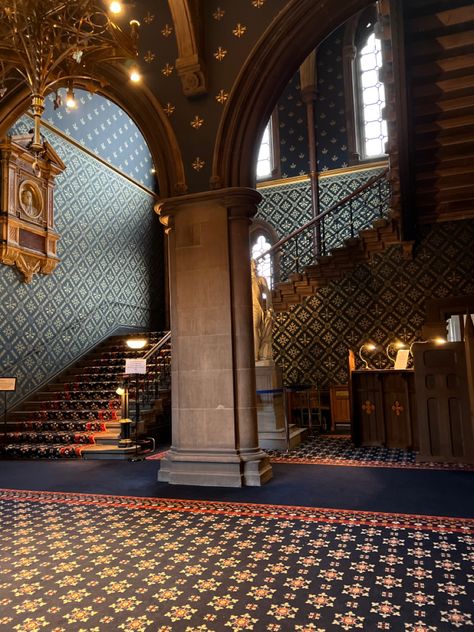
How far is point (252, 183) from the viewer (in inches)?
233

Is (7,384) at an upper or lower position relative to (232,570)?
upper

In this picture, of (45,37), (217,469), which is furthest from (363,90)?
(217,469)

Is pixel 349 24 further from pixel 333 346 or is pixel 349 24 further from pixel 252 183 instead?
pixel 252 183

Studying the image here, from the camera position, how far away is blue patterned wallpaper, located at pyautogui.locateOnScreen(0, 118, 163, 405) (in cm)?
960

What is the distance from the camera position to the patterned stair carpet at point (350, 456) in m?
6.22

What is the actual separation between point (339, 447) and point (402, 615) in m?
5.38

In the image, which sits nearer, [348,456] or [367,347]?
[348,456]

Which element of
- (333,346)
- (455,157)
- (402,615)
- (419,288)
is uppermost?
(455,157)

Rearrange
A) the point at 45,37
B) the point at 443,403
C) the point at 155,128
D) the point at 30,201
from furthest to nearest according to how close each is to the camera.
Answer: the point at 30,201, the point at 443,403, the point at 155,128, the point at 45,37

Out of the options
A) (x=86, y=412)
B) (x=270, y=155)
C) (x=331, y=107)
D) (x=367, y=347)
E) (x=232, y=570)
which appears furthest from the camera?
(x=270, y=155)

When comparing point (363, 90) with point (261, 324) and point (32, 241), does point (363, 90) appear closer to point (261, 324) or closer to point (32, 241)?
point (261, 324)

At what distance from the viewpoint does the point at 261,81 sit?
572 cm

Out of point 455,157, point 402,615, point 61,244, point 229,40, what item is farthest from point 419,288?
point 402,615

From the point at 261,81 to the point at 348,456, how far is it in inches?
195
